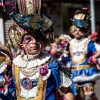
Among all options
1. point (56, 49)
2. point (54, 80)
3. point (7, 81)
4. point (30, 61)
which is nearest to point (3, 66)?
point (7, 81)

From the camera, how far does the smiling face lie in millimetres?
4156

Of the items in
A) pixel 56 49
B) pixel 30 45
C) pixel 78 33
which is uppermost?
pixel 30 45

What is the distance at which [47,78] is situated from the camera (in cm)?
414

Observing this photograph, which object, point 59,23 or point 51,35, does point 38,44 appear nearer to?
point 51,35

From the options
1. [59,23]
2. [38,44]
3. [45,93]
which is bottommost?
[59,23]

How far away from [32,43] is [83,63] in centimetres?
356

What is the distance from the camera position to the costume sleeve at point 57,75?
4.15m

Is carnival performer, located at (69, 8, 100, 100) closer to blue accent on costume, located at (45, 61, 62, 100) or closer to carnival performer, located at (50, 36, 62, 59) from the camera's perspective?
blue accent on costume, located at (45, 61, 62, 100)

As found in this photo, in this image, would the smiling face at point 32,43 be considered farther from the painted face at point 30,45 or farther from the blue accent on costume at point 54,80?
the blue accent on costume at point 54,80

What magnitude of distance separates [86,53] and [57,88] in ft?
11.2

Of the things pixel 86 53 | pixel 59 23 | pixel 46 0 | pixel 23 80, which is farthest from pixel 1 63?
pixel 59 23

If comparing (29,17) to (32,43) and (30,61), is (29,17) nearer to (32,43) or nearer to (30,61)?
(32,43)

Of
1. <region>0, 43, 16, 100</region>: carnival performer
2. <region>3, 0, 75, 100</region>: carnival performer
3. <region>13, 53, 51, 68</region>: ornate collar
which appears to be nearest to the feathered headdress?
<region>3, 0, 75, 100</region>: carnival performer

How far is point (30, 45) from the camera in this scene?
417 cm
